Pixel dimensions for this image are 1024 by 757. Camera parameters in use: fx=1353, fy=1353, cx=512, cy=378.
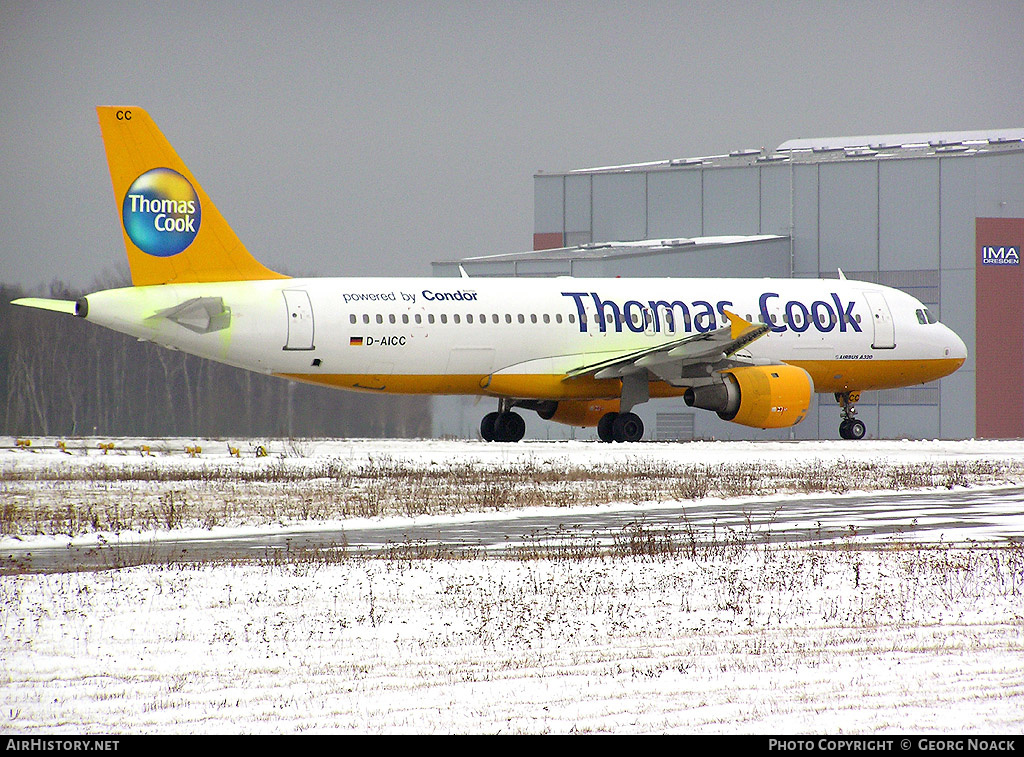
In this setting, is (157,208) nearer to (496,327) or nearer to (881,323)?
(496,327)

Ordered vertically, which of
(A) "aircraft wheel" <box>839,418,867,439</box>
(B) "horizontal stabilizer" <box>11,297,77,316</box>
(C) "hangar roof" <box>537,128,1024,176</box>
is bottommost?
(A) "aircraft wheel" <box>839,418,867,439</box>

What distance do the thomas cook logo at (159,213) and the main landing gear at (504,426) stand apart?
9.86 meters

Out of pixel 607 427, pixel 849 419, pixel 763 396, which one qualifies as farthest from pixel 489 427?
pixel 849 419

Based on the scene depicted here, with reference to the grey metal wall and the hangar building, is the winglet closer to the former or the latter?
the hangar building

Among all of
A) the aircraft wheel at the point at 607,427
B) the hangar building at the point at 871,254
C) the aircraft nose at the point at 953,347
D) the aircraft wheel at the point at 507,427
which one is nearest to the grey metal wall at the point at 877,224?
the hangar building at the point at 871,254

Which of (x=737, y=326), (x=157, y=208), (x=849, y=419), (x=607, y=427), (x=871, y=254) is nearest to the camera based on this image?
(x=157, y=208)

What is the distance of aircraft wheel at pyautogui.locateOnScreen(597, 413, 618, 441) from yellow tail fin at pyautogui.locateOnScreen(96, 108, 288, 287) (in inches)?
418

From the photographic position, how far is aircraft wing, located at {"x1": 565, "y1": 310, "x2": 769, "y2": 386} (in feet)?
110

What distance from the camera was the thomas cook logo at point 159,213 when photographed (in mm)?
31594

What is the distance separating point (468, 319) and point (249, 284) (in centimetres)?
551

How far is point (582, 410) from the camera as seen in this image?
3666 cm

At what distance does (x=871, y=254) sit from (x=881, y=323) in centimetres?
1662

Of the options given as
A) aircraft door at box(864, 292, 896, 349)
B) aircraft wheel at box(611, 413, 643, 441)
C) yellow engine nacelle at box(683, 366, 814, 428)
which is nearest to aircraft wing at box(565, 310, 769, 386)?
yellow engine nacelle at box(683, 366, 814, 428)

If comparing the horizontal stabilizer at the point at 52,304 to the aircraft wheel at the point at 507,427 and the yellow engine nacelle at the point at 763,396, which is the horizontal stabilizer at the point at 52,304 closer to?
the aircraft wheel at the point at 507,427
